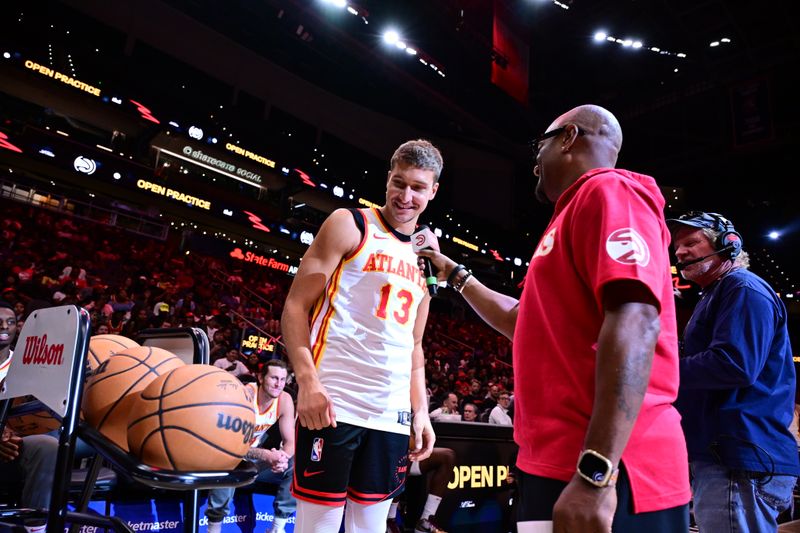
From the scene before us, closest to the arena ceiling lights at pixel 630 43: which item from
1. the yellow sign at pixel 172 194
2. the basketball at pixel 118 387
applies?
the yellow sign at pixel 172 194

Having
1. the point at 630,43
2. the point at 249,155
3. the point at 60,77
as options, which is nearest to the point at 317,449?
the point at 630,43

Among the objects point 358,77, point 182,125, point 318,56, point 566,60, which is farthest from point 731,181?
point 182,125

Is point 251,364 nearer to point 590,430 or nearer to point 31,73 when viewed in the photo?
point 31,73

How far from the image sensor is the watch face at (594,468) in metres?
1.00

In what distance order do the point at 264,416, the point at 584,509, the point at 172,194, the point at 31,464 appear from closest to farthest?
the point at 584,509, the point at 31,464, the point at 264,416, the point at 172,194

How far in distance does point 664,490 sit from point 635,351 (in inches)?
12.5

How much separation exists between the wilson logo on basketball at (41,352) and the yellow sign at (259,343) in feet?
37.2

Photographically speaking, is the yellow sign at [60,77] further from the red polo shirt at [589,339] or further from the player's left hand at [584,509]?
the player's left hand at [584,509]

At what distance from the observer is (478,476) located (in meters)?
5.58

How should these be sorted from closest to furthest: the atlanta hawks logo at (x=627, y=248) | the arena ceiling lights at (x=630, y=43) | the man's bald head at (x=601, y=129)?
the atlanta hawks logo at (x=627, y=248) → the man's bald head at (x=601, y=129) → the arena ceiling lights at (x=630, y=43)

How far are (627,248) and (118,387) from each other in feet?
4.57

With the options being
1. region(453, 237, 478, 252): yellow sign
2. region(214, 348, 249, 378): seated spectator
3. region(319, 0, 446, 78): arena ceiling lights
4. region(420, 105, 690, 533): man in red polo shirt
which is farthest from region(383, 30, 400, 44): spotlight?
region(420, 105, 690, 533): man in red polo shirt

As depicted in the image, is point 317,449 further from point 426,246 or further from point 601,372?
point 601,372

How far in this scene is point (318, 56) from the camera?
1845 centimetres
